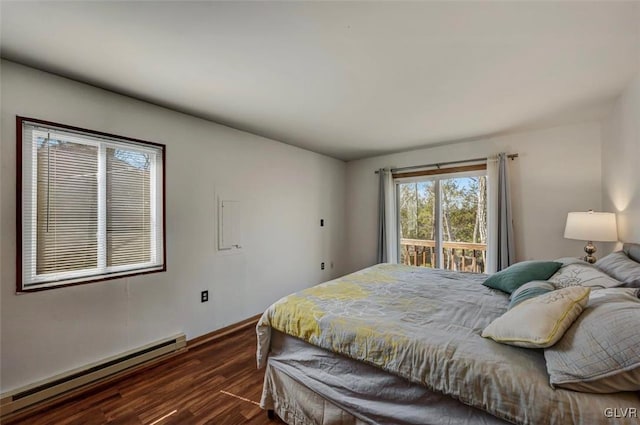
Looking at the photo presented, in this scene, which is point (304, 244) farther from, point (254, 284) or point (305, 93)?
point (305, 93)

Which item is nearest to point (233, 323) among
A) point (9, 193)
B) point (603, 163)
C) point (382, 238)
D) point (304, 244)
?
point (304, 244)

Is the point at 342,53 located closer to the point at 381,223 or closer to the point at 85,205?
the point at 85,205

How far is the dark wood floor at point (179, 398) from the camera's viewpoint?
1715mm

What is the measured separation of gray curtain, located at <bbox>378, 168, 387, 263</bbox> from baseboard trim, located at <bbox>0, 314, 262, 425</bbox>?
2297 millimetres

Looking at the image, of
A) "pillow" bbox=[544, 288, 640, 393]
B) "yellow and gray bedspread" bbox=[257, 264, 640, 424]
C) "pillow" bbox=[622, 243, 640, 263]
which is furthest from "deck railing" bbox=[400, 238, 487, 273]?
"pillow" bbox=[544, 288, 640, 393]

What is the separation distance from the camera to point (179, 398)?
6.28ft

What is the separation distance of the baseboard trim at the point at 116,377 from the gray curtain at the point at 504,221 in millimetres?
3335

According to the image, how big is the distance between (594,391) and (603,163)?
10.3 ft

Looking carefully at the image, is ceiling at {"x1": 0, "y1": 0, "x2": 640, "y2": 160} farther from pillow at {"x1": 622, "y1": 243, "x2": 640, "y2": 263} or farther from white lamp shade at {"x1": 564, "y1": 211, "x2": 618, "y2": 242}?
pillow at {"x1": 622, "y1": 243, "x2": 640, "y2": 263}

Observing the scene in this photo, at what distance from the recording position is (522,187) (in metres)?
3.34

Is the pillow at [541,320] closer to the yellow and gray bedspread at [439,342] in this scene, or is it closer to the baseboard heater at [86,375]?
the yellow and gray bedspread at [439,342]

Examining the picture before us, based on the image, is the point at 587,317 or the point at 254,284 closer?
the point at 587,317

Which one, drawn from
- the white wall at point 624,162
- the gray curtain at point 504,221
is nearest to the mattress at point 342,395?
the white wall at point 624,162

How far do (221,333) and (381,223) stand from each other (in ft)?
9.45
